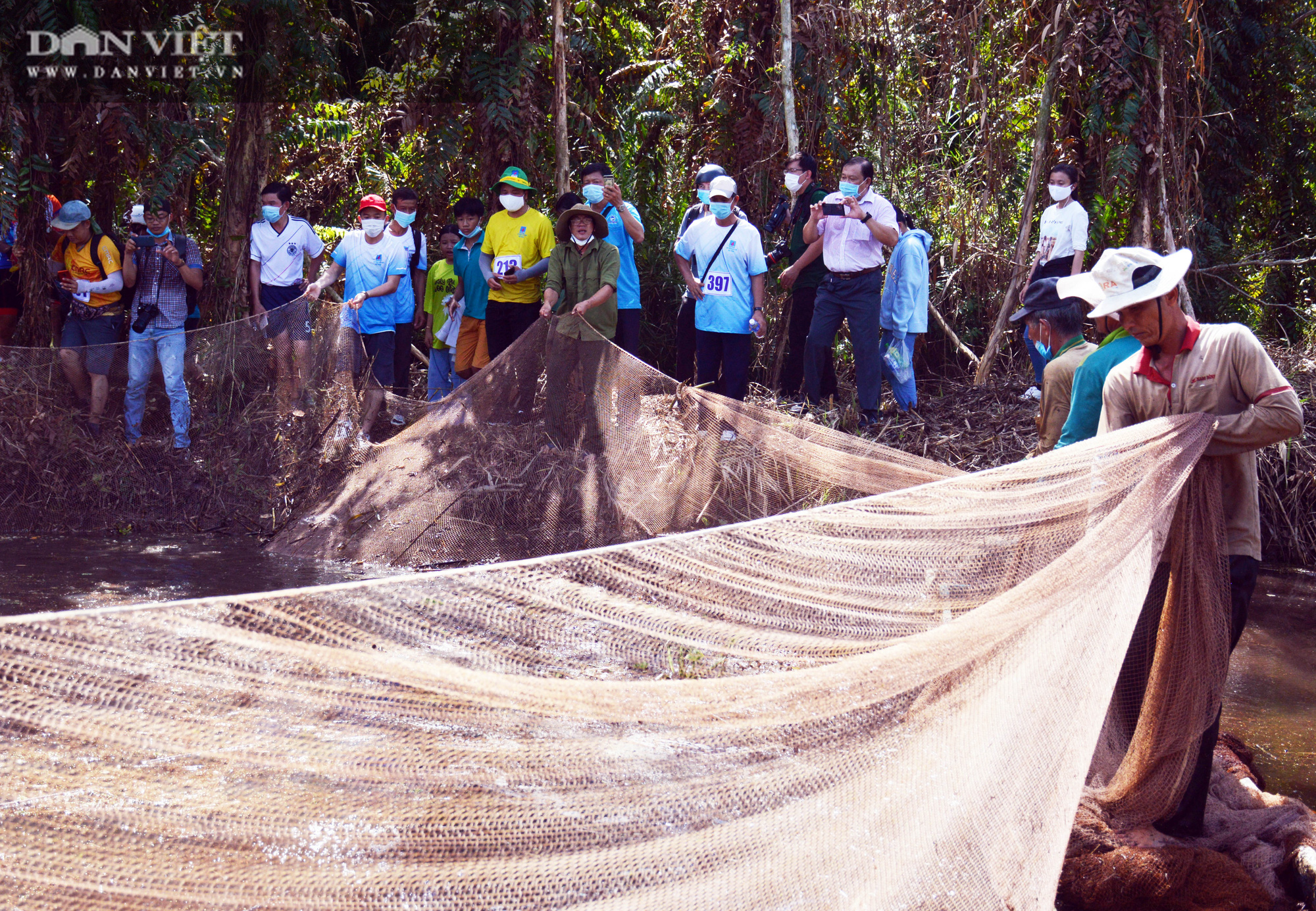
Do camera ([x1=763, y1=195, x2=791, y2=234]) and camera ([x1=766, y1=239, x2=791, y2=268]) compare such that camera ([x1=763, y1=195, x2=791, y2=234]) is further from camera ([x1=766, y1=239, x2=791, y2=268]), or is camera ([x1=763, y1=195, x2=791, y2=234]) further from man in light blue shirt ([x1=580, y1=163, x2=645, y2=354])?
man in light blue shirt ([x1=580, y1=163, x2=645, y2=354])

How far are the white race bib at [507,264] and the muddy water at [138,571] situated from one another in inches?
82.9

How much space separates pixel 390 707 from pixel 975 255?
7.66m

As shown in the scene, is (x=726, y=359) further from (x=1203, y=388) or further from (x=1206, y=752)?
(x=1206, y=752)

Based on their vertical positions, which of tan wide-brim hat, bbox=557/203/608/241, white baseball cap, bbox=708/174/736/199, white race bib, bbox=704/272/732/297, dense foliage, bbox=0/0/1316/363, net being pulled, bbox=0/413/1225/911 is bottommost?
net being pulled, bbox=0/413/1225/911

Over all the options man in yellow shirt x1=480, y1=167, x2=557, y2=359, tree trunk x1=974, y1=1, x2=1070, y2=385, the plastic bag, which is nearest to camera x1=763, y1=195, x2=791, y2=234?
the plastic bag

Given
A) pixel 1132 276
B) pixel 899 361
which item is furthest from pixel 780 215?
pixel 1132 276

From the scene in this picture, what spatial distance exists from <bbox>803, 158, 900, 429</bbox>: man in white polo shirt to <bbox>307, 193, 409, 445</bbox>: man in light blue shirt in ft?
8.76

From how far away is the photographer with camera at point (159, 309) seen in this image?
262 inches

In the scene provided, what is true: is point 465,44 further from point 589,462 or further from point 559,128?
point 589,462

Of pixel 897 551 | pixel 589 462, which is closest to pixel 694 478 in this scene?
pixel 589 462

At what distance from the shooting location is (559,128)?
8547 mm

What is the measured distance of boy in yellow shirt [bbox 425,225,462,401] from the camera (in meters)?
7.98

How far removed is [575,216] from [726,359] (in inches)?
47.3
